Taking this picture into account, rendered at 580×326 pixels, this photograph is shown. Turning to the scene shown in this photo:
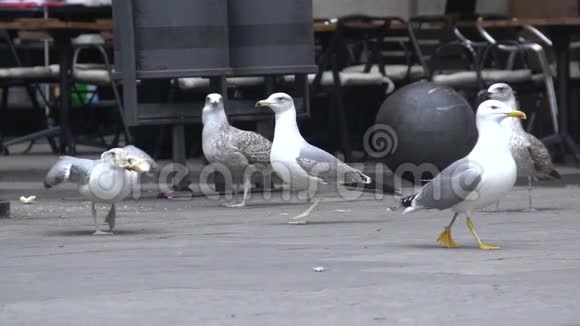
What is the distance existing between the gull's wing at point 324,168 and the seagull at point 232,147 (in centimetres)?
121

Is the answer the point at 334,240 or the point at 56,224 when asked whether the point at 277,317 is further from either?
the point at 56,224

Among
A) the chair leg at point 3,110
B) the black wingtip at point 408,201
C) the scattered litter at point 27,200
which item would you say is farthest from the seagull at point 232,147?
the chair leg at point 3,110

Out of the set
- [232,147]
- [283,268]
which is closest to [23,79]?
[232,147]

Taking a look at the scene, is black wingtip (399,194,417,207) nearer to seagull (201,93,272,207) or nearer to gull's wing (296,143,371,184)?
gull's wing (296,143,371,184)

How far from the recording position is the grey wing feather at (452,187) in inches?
304

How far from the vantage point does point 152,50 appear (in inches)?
429

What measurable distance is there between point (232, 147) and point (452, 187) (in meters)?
3.15

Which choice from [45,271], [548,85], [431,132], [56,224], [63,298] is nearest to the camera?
[63,298]

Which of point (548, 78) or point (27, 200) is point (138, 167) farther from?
point (548, 78)

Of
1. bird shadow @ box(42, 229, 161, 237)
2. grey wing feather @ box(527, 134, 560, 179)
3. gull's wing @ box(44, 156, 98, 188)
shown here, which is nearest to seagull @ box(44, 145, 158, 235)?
gull's wing @ box(44, 156, 98, 188)

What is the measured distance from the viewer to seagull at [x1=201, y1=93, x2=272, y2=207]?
418 inches

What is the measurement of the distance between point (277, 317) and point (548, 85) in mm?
8730

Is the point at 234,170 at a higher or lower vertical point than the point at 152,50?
lower

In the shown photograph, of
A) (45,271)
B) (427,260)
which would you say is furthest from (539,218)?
(45,271)
